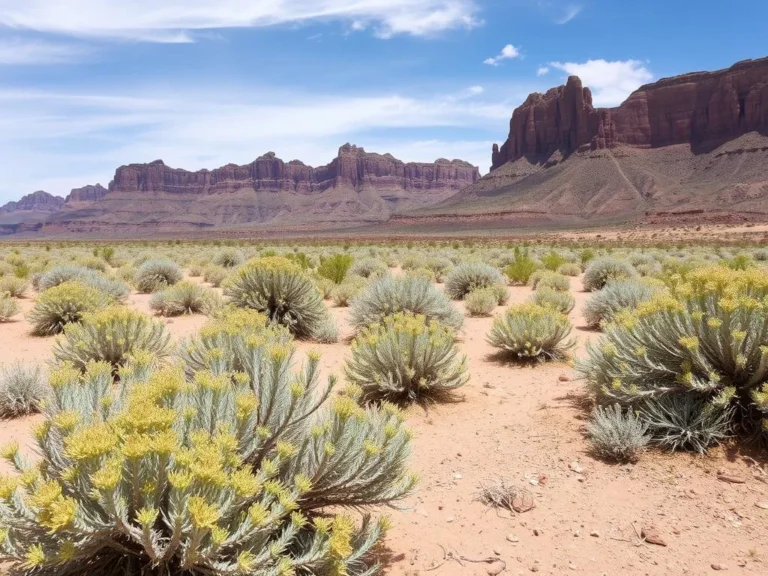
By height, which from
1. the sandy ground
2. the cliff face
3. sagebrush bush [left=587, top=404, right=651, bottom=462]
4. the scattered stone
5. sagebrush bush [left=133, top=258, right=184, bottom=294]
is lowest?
the sandy ground

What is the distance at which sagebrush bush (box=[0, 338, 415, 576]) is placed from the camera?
2.17 meters

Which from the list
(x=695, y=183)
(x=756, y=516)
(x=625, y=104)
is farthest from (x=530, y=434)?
(x=625, y=104)

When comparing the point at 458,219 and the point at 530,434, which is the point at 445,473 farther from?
the point at 458,219

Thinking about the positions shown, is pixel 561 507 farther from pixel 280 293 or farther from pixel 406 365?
pixel 280 293

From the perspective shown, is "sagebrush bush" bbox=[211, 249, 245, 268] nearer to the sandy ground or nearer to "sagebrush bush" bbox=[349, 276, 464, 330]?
"sagebrush bush" bbox=[349, 276, 464, 330]

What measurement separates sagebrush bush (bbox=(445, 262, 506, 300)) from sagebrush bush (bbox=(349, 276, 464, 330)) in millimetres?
4905

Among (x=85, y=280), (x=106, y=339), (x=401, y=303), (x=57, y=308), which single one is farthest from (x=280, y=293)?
(x=85, y=280)

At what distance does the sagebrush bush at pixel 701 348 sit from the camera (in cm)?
466

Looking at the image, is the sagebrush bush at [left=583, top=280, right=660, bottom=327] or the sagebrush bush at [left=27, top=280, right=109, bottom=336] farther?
the sagebrush bush at [left=583, top=280, right=660, bottom=327]

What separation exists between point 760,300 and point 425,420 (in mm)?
3542

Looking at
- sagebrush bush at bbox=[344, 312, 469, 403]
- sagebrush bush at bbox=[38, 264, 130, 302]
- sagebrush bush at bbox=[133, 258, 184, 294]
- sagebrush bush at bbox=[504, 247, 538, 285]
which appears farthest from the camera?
sagebrush bush at bbox=[504, 247, 538, 285]

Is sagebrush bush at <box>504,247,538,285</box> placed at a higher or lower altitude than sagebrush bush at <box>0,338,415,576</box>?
lower

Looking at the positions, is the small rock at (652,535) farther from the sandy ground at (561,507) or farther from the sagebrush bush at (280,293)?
the sagebrush bush at (280,293)

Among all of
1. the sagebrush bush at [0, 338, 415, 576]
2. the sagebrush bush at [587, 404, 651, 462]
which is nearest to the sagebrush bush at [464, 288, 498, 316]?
the sagebrush bush at [587, 404, 651, 462]
